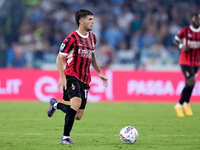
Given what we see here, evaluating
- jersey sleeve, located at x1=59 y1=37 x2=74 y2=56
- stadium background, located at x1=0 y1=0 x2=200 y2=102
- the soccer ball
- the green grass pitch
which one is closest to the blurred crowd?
stadium background, located at x1=0 y1=0 x2=200 y2=102

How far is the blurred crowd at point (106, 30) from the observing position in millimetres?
18688

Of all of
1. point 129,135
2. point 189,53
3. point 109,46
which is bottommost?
point 129,135

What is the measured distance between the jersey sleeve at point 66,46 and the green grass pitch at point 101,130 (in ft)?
4.59

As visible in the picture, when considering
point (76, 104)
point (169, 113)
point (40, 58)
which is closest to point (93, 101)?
point (40, 58)

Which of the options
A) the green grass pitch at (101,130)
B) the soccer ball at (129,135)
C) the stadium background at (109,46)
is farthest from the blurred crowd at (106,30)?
the soccer ball at (129,135)

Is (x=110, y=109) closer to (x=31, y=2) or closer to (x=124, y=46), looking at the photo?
(x=124, y=46)

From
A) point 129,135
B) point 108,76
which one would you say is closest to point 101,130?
point 129,135

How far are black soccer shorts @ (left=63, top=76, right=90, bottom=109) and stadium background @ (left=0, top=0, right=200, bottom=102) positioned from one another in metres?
9.30

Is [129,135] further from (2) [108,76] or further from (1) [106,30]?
(1) [106,30]

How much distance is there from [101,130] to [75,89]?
2.07 meters

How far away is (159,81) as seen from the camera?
665 inches

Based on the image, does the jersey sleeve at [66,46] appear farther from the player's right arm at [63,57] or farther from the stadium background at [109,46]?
the stadium background at [109,46]

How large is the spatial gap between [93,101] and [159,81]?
8.26 ft

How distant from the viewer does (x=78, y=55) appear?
23.6ft
